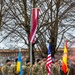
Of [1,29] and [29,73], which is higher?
[1,29]

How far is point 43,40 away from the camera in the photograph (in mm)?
29391

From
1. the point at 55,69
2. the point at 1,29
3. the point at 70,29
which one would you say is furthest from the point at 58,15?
the point at 55,69

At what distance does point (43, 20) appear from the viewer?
27656 millimetres

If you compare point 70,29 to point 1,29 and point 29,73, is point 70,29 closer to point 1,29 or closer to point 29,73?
point 1,29

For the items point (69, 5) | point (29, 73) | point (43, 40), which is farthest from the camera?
point (43, 40)

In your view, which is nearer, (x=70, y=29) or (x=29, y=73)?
(x=29, y=73)

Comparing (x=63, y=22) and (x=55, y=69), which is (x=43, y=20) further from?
(x=55, y=69)

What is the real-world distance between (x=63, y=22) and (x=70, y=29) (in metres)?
1.50

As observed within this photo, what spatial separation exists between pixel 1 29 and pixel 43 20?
3374mm

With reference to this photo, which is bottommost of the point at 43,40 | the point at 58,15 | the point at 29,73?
the point at 29,73

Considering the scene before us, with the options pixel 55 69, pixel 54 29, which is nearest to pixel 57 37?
pixel 54 29

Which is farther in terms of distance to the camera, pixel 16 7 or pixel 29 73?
pixel 16 7

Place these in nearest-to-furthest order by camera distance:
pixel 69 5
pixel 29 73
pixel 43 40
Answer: pixel 29 73 → pixel 69 5 → pixel 43 40

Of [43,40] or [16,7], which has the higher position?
[16,7]
